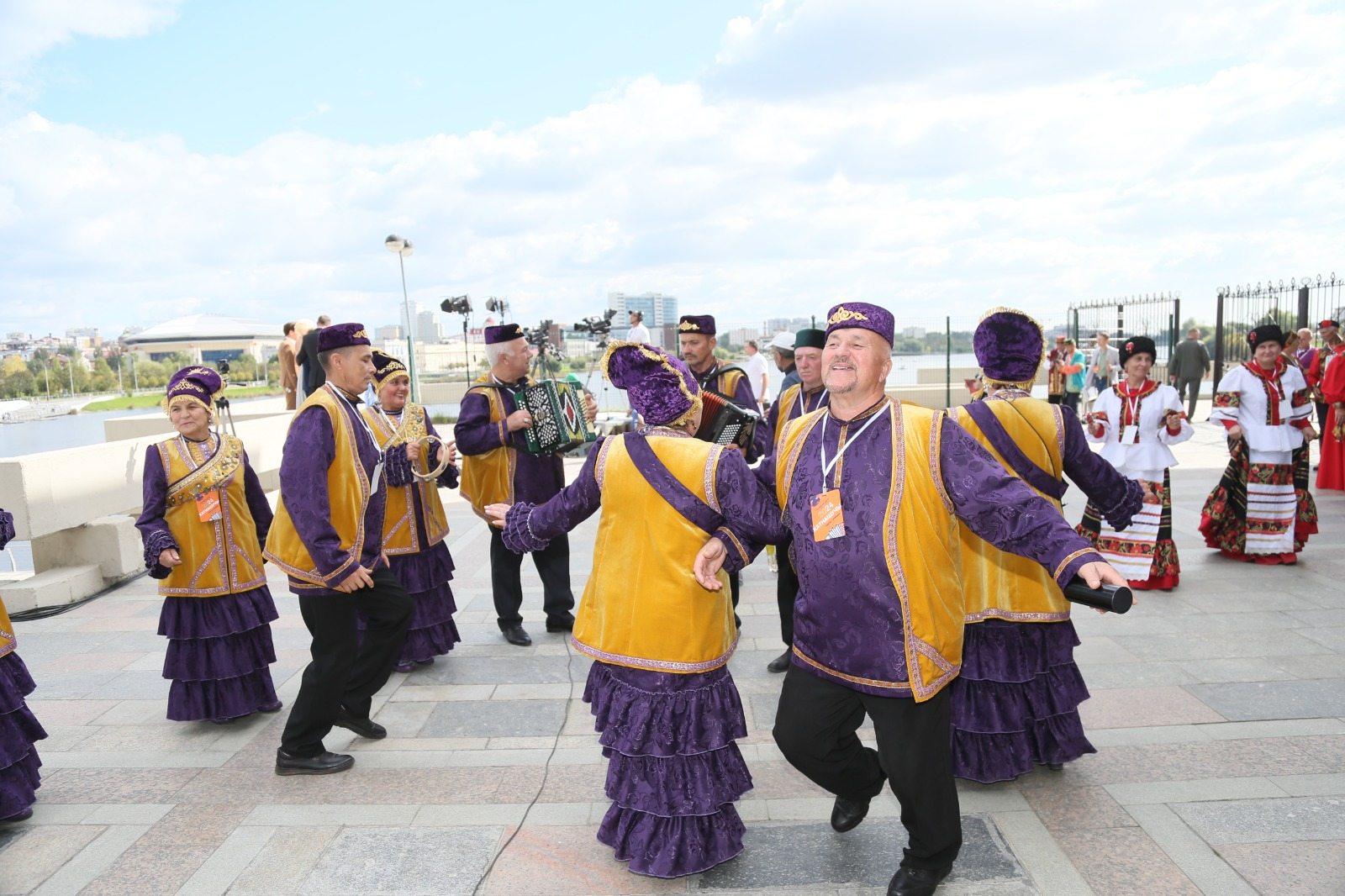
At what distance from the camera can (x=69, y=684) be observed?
522 cm

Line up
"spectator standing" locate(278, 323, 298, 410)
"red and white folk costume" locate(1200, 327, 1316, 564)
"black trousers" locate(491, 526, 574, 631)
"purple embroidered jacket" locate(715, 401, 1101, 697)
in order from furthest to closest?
"spectator standing" locate(278, 323, 298, 410), "red and white folk costume" locate(1200, 327, 1316, 564), "black trousers" locate(491, 526, 574, 631), "purple embroidered jacket" locate(715, 401, 1101, 697)

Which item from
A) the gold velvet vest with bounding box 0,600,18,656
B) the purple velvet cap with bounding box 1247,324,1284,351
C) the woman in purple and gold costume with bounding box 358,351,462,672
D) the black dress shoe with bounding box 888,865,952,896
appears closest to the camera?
the black dress shoe with bounding box 888,865,952,896

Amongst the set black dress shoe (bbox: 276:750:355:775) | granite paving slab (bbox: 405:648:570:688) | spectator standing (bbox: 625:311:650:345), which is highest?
spectator standing (bbox: 625:311:650:345)

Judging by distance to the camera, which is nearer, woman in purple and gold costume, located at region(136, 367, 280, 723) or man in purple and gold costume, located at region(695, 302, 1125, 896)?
man in purple and gold costume, located at region(695, 302, 1125, 896)

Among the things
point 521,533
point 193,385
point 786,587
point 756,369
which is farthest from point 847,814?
point 756,369

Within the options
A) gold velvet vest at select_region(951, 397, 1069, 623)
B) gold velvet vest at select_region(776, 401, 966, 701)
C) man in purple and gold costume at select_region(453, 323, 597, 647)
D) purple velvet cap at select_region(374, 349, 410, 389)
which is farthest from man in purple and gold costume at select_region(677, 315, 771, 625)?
gold velvet vest at select_region(776, 401, 966, 701)

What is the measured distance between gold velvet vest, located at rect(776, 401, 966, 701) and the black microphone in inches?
15.0

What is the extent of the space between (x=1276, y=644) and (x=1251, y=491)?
87.8 inches

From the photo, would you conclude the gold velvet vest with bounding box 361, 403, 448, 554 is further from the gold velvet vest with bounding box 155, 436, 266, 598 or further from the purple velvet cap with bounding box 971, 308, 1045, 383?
the purple velvet cap with bounding box 971, 308, 1045, 383

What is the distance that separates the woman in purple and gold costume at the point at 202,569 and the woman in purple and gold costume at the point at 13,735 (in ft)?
2.29

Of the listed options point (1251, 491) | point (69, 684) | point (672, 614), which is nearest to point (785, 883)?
point (672, 614)

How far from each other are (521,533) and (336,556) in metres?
0.93

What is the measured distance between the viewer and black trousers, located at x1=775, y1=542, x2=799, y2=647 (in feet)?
10.5

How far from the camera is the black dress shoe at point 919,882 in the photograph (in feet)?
9.21
